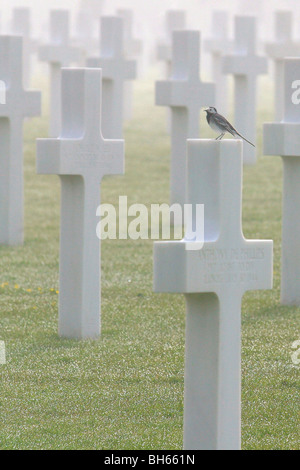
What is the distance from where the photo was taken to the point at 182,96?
11.9m

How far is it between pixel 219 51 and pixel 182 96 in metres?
9.80

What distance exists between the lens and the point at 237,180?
475 centimetres

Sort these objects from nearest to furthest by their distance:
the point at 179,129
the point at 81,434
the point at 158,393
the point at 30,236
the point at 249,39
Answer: the point at 81,434
the point at 158,393
the point at 30,236
the point at 179,129
the point at 249,39

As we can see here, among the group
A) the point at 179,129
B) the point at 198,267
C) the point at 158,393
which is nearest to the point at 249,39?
the point at 179,129

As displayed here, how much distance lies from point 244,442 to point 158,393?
87 cm

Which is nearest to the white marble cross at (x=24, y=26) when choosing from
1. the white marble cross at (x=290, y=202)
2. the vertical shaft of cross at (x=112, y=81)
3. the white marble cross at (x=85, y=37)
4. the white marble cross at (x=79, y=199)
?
the white marble cross at (x=85, y=37)

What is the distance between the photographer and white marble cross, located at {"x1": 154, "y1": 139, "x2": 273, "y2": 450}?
467 cm

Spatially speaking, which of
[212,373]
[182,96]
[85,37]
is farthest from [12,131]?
[85,37]

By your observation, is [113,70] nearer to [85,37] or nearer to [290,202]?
[290,202]

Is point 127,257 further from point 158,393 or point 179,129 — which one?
point 158,393

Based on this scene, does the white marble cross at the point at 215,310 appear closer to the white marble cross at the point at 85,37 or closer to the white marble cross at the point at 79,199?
the white marble cross at the point at 79,199

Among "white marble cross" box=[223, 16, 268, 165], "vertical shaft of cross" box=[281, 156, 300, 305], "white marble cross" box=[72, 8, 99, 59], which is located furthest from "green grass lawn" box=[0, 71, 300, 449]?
"white marble cross" box=[72, 8, 99, 59]

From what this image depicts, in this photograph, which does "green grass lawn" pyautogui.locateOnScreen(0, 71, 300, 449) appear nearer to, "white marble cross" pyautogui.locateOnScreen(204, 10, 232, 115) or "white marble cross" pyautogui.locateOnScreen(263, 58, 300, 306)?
"white marble cross" pyautogui.locateOnScreen(263, 58, 300, 306)

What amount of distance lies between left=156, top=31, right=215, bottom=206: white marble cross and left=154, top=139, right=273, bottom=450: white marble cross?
7.11m
